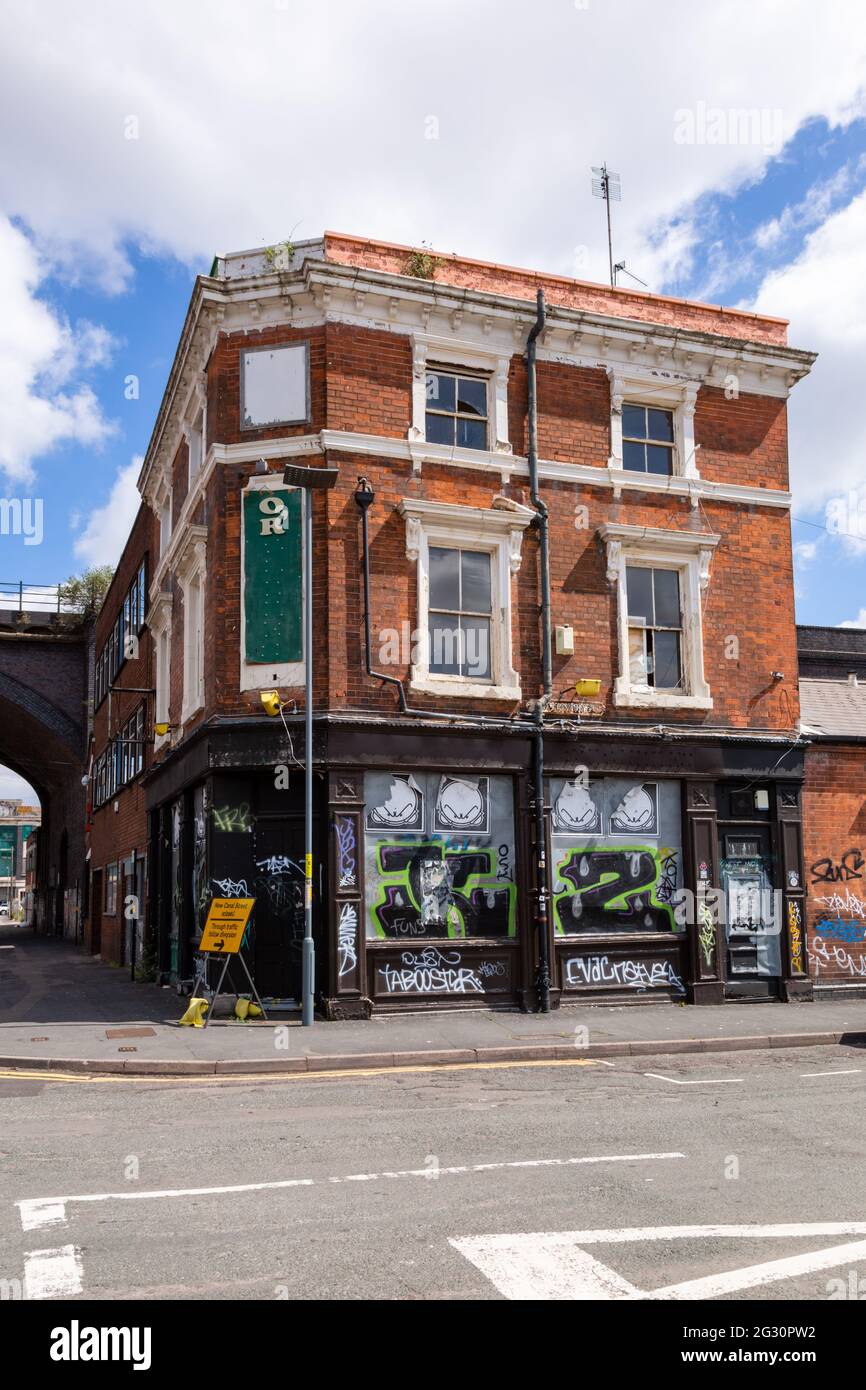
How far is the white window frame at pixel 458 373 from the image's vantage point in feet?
53.5

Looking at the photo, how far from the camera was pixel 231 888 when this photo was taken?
15336 millimetres

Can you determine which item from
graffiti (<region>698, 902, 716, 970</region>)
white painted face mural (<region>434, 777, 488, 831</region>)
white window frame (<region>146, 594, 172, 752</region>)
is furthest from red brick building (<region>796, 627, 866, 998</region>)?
white window frame (<region>146, 594, 172, 752</region>)

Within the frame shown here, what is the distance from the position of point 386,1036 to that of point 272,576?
6418 millimetres

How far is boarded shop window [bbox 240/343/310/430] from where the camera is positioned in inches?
630

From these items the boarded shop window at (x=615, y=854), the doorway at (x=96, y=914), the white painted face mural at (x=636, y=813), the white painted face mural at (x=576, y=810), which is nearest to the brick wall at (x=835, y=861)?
the boarded shop window at (x=615, y=854)

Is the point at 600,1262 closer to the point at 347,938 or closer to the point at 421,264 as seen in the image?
the point at 347,938

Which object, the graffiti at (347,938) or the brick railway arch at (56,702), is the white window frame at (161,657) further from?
the brick railway arch at (56,702)

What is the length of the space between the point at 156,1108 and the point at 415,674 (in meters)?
7.48

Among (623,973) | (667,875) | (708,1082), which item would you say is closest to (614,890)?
(667,875)

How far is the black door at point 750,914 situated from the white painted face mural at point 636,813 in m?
1.26

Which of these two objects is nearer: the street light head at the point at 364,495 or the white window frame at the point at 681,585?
the street light head at the point at 364,495

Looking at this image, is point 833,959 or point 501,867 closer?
point 501,867

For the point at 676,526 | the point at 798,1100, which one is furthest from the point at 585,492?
the point at 798,1100

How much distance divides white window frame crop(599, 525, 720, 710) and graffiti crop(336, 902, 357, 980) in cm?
509
